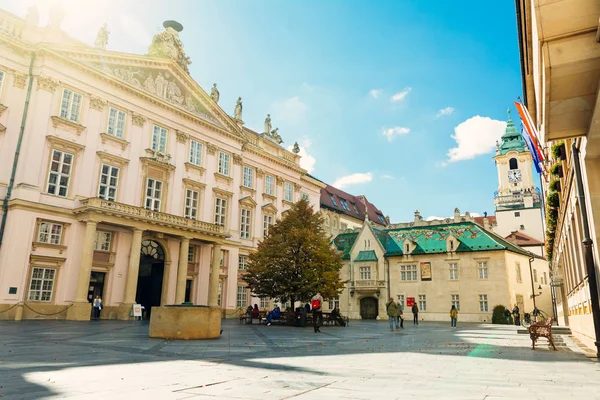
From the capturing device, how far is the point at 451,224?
166ft

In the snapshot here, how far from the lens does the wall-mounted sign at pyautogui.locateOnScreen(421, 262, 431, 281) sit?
48062 millimetres

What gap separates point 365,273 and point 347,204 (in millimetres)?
24514

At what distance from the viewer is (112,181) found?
3234 centimetres

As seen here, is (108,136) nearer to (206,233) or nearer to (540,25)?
(206,233)

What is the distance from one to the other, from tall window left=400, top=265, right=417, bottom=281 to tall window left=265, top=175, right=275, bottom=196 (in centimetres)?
1799

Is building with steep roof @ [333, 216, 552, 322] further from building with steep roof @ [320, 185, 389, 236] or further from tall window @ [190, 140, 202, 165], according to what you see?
tall window @ [190, 140, 202, 165]

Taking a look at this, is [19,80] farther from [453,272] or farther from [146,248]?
[453,272]

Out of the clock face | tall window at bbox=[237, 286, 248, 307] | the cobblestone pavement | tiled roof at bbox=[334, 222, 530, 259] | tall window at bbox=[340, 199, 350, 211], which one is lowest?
the cobblestone pavement

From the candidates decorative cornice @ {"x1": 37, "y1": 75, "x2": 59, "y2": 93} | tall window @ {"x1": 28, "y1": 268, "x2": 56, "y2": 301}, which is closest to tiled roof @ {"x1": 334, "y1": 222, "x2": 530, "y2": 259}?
tall window @ {"x1": 28, "y1": 268, "x2": 56, "y2": 301}

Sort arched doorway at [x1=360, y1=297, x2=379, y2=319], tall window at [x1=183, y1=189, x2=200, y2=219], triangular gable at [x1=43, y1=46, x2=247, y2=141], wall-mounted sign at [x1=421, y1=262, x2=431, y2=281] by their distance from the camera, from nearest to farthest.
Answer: triangular gable at [x1=43, y1=46, x2=247, y2=141] < tall window at [x1=183, y1=189, x2=200, y2=219] < wall-mounted sign at [x1=421, y1=262, x2=431, y2=281] < arched doorway at [x1=360, y1=297, x2=379, y2=319]

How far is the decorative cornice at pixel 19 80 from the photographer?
1095 inches

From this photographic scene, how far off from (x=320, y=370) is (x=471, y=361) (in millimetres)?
4521

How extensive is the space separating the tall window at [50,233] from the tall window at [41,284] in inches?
75.8

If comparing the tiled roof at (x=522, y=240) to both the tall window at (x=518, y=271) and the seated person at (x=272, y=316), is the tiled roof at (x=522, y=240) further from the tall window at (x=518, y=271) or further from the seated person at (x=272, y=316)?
the seated person at (x=272, y=316)
